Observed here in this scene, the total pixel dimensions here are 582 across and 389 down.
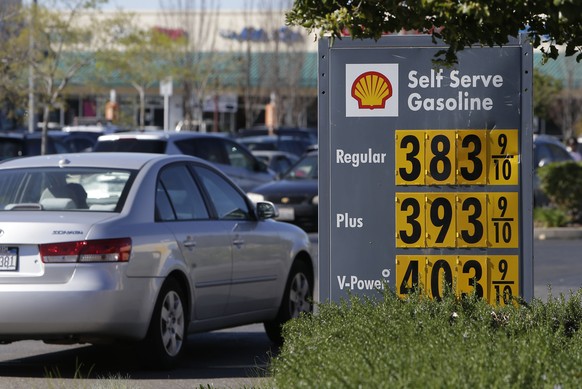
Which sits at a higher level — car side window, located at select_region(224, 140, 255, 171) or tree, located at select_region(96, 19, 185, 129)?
tree, located at select_region(96, 19, 185, 129)

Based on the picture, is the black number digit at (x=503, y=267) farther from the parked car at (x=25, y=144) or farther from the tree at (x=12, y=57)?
the tree at (x=12, y=57)

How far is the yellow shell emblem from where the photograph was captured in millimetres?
7766

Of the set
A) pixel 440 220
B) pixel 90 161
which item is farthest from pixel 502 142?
pixel 90 161

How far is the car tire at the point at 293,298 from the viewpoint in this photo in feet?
35.6

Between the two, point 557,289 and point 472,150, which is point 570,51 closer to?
point 472,150

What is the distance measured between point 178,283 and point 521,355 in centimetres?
459

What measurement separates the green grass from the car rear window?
13404mm

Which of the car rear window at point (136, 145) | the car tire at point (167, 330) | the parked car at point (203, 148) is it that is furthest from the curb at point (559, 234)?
the car tire at point (167, 330)

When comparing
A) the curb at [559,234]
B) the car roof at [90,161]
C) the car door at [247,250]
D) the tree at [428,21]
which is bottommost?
the curb at [559,234]

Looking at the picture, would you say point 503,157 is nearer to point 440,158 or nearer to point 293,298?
point 440,158

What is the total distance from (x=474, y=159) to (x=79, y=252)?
268cm

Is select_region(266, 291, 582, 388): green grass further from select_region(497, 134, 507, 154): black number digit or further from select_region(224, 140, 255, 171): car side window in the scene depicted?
select_region(224, 140, 255, 171): car side window

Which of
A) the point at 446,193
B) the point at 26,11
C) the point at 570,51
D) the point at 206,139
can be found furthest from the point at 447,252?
the point at 26,11

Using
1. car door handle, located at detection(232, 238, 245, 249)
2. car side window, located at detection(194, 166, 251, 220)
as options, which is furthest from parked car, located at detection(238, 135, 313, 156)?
car door handle, located at detection(232, 238, 245, 249)
